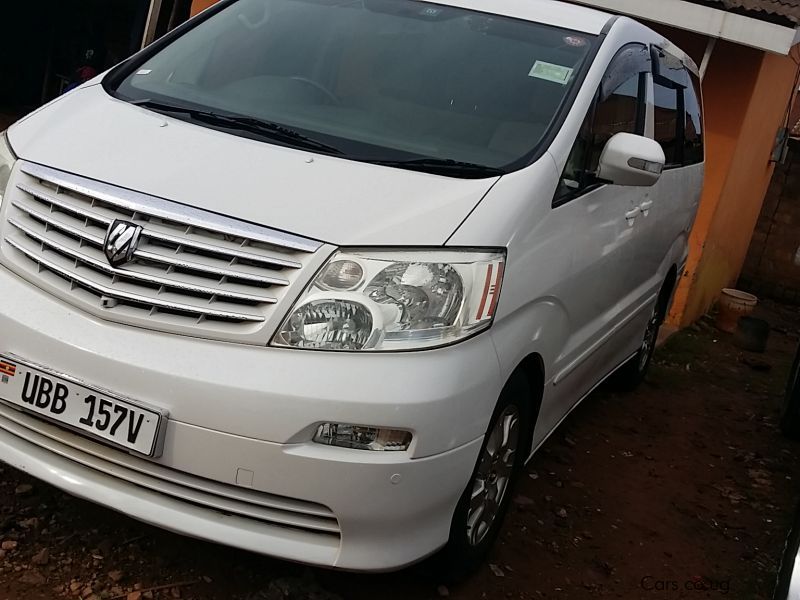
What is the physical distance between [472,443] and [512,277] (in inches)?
20.3

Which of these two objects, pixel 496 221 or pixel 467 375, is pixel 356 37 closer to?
pixel 496 221

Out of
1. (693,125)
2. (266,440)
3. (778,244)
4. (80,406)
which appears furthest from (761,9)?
(778,244)

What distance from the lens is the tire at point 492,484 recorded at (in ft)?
10.0

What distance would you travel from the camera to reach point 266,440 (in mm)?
2572

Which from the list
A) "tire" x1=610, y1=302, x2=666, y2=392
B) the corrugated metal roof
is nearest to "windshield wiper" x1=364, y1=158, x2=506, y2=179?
"tire" x1=610, y1=302, x2=666, y2=392

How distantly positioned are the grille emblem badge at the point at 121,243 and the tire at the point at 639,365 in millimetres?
3819

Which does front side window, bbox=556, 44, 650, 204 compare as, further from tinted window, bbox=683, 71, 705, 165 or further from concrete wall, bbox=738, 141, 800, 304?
concrete wall, bbox=738, 141, 800, 304

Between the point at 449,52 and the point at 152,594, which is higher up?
the point at 449,52

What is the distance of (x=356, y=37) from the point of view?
12.6ft

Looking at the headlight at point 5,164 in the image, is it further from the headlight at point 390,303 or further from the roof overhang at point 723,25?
the roof overhang at point 723,25

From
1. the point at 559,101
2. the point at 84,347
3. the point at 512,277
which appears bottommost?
the point at 84,347

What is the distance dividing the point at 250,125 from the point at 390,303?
966 millimetres

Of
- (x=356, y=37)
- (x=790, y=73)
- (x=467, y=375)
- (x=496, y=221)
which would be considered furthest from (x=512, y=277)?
Result: (x=790, y=73)

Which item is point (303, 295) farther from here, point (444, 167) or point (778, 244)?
point (778, 244)
